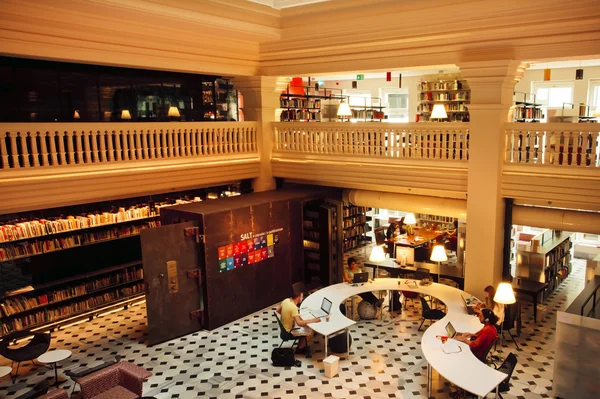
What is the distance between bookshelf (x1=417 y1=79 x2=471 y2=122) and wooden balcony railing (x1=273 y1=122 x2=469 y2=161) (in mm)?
6867

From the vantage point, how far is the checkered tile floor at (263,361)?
772 centimetres

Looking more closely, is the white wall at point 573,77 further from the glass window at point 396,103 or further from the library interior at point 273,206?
the library interior at point 273,206

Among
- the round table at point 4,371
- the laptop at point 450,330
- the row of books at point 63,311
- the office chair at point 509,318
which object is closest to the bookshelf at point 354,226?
the row of books at point 63,311

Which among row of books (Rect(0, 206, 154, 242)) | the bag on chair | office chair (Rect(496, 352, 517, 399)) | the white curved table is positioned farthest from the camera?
row of books (Rect(0, 206, 154, 242))

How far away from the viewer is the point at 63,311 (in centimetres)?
1022

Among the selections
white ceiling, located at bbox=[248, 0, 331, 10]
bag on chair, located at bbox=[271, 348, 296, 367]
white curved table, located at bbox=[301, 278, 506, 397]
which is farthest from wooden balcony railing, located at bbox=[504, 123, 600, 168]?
bag on chair, located at bbox=[271, 348, 296, 367]

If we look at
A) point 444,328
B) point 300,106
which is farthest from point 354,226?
point 444,328

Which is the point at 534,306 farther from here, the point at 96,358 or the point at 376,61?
the point at 96,358

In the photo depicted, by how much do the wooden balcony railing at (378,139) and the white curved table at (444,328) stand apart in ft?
8.91

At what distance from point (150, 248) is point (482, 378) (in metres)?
6.00

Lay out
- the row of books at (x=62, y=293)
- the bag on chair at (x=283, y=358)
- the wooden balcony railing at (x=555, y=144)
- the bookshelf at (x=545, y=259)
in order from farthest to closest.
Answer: the bookshelf at (x=545, y=259) → the row of books at (x=62, y=293) → the bag on chair at (x=283, y=358) → the wooden balcony railing at (x=555, y=144)

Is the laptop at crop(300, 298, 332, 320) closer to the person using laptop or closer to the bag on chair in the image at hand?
the bag on chair

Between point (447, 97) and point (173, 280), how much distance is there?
12360 mm

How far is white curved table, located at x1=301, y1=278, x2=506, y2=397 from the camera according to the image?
6.39 meters
